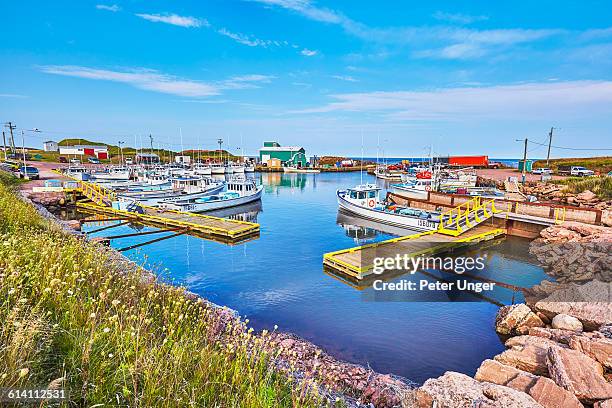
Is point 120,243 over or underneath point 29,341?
underneath

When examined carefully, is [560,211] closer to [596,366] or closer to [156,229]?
[596,366]

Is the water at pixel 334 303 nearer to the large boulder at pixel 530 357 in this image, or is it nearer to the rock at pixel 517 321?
the rock at pixel 517 321

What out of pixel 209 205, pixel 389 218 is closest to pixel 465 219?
pixel 389 218

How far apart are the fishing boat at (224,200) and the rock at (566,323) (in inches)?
1157

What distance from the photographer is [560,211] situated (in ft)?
75.7

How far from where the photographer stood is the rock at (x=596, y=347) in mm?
6976

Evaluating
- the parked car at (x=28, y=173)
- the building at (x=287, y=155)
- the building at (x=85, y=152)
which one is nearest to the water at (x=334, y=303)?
the parked car at (x=28, y=173)

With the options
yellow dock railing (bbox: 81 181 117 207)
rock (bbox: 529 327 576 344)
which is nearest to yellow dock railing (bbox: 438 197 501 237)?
rock (bbox: 529 327 576 344)

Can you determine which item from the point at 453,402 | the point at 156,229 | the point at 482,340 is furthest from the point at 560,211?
the point at 156,229

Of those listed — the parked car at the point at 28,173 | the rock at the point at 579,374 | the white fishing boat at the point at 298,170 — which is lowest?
the rock at the point at 579,374

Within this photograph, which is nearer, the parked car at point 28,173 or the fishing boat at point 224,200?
the fishing boat at point 224,200

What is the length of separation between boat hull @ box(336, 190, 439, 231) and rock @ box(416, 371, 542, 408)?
18.2 m

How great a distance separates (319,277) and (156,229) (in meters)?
16.0

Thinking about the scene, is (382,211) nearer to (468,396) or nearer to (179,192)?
(468,396)
